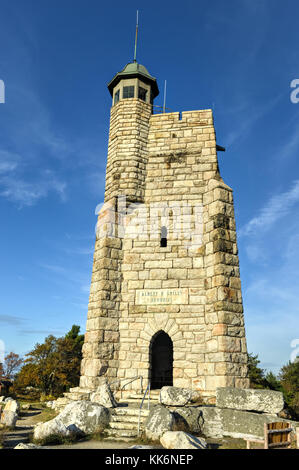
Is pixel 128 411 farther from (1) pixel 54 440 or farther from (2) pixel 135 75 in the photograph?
(2) pixel 135 75

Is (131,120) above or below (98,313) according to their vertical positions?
above

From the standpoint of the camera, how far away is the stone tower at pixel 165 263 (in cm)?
992

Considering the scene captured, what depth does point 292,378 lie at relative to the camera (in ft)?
114

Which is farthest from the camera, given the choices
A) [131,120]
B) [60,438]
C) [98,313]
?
[131,120]

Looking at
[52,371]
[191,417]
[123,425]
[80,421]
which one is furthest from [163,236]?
[52,371]

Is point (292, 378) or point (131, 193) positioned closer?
point (131, 193)

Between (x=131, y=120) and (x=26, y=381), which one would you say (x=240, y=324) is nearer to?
(x=131, y=120)

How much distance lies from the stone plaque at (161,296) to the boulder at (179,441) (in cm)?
519

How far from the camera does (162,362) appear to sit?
542 inches

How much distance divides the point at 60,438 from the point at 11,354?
28522mm

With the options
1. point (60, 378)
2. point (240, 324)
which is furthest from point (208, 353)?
point (60, 378)

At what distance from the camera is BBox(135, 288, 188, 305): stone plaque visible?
10.7 meters

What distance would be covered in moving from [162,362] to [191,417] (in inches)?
275

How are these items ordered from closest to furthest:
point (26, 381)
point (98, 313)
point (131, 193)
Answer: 1. point (98, 313)
2. point (131, 193)
3. point (26, 381)
